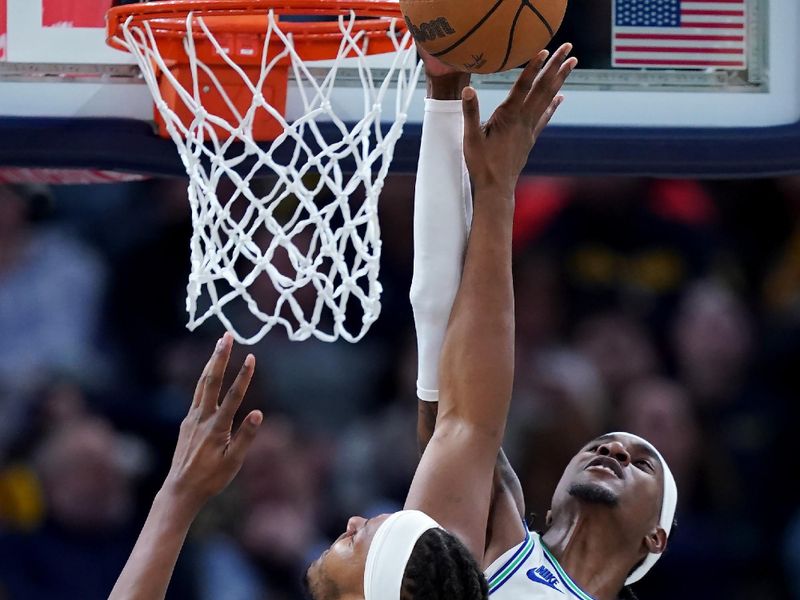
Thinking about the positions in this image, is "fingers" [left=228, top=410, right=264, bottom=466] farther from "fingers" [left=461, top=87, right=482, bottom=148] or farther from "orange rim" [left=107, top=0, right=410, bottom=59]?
"orange rim" [left=107, top=0, right=410, bottom=59]

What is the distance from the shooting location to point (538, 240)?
462 cm

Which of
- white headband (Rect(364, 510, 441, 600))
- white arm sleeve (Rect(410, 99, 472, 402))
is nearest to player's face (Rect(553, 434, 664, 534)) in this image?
white arm sleeve (Rect(410, 99, 472, 402))

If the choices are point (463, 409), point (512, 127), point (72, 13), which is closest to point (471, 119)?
point (512, 127)

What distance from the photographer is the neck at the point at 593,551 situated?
286cm

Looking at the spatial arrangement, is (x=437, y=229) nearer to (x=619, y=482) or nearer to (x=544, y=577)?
(x=544, y=577)

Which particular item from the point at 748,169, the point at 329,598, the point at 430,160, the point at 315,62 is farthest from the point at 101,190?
the point at 329,598

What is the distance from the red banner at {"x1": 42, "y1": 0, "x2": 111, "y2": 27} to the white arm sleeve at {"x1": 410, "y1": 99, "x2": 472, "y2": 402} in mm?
1477

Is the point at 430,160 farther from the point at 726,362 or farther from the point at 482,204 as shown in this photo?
the point at 726,362

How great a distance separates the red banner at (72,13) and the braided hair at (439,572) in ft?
6.60

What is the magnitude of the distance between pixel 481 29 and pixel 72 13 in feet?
5.38

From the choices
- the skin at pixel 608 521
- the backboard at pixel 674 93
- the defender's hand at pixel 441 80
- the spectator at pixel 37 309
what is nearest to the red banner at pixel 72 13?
the backboard at pixel 674 93

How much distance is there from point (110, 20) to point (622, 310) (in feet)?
8.33

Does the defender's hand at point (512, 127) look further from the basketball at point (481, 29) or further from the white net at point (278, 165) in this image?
the white net at point (278, 165)

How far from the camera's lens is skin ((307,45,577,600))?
6.24ft
